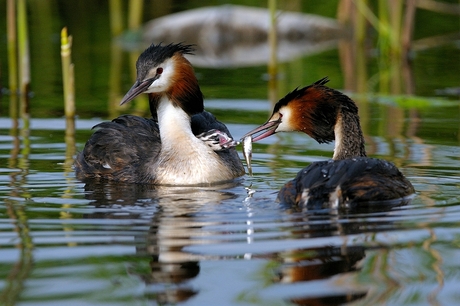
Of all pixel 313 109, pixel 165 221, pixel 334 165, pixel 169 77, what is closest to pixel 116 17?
pixel 169 77

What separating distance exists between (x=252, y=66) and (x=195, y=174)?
730cm

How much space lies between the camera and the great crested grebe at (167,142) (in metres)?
7.93

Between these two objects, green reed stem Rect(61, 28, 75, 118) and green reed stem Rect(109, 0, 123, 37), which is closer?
green reed stem Rect(61, 28, 75, 118)

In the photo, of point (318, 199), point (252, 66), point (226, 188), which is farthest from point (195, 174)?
point (252, 66)

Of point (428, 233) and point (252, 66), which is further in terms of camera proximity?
point (252, 66)

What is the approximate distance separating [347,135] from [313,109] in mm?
325

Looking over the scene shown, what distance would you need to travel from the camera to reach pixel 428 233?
18.0 feet

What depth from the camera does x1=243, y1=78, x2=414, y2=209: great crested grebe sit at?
20.3 feet

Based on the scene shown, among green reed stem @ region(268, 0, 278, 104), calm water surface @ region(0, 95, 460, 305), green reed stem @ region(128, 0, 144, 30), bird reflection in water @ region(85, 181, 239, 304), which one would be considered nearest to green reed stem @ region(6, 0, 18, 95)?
green reed stem @ region(268, 0, 278, 104)

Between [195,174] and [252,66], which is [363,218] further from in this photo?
[252,66]

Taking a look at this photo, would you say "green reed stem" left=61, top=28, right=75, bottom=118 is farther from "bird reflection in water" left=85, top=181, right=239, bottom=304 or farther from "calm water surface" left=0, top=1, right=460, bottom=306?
"bird reflection in water" left=85, top=181, right=239, bottom=304

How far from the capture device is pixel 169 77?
8141 millimetres

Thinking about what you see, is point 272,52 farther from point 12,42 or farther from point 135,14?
point 135,14

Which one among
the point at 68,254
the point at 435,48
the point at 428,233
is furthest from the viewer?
the point at 435,48
